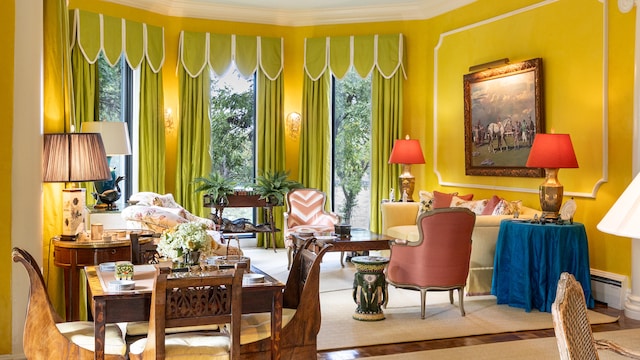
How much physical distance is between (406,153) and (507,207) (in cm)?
208

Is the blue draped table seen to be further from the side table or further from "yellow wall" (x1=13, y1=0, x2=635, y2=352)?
the side table

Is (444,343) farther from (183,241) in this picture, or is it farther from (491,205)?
(491,205)

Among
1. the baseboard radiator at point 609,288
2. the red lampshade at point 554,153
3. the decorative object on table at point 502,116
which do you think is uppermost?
the decorative object on table at point 502,116

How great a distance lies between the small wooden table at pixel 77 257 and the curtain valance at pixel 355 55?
5773 mm

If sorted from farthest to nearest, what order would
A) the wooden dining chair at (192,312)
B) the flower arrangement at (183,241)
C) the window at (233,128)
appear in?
1. the window at (233,128)
2. the flower arrangement at (183,241)
3. the wooden dining chair at (192,312)

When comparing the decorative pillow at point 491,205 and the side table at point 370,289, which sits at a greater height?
the decorative pillow at point 491,205

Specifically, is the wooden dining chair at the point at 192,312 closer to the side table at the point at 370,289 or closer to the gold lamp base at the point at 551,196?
the side table at the point at 370,289

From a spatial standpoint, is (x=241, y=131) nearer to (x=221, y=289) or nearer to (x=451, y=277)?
(x=451, y=277)

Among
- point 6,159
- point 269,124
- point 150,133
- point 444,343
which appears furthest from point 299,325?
point 269,124

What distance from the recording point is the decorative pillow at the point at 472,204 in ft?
26.0

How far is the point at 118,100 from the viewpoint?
30.5 ft

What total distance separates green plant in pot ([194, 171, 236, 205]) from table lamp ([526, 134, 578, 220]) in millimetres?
4516

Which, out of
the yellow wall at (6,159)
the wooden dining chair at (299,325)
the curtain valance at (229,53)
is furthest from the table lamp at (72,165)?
the curtain valance at (229,53)

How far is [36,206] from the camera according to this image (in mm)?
4715
